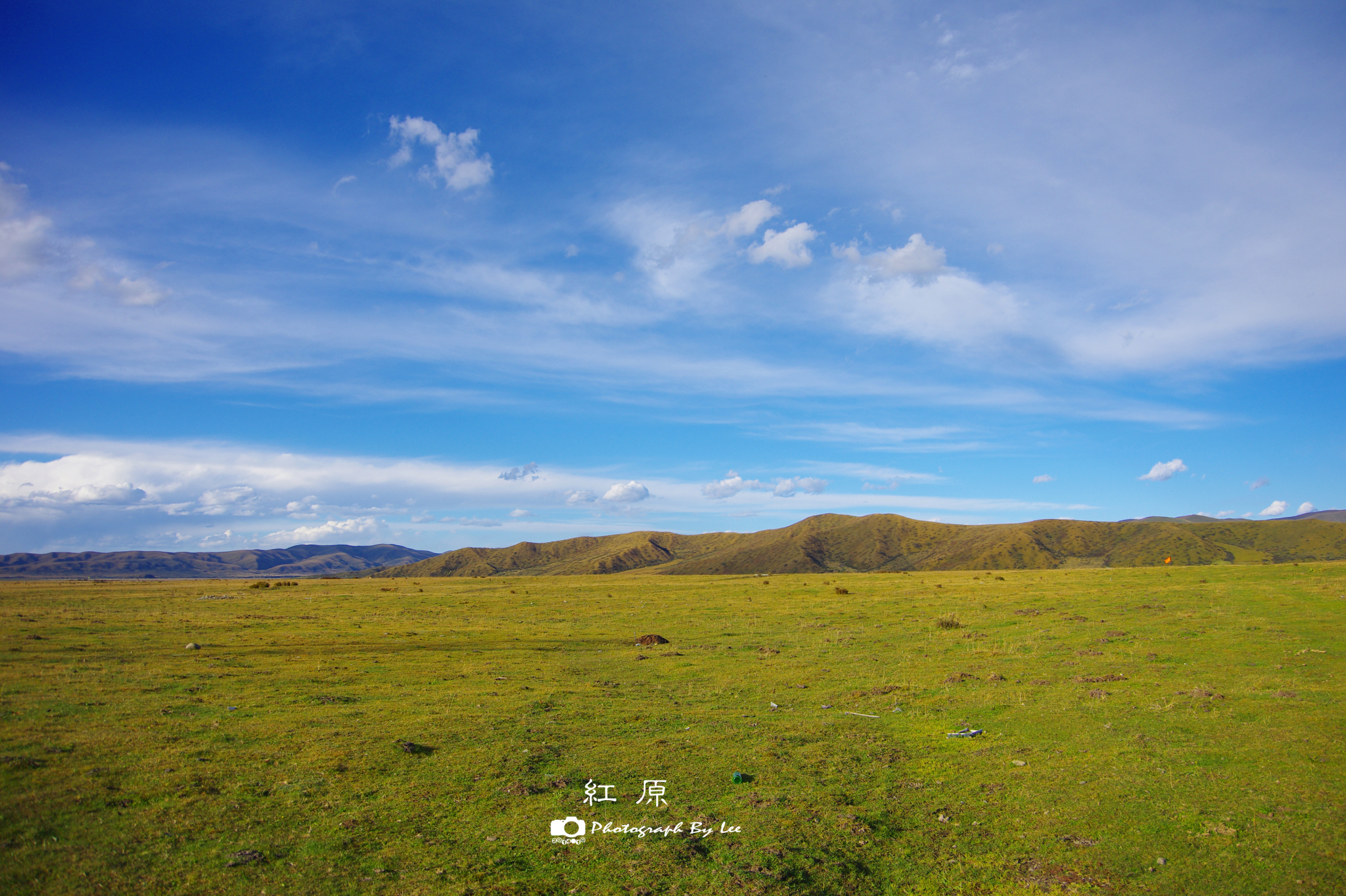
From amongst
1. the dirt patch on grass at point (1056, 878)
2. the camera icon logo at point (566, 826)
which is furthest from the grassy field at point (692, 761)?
the camera icon logo at point (566, 826)

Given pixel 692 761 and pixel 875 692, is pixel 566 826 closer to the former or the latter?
pixel 692 761

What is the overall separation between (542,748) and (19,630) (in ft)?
101

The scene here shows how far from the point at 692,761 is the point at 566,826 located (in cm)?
445

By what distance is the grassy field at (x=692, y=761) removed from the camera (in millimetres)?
10438

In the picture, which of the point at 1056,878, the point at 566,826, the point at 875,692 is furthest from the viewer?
the point at 875,692

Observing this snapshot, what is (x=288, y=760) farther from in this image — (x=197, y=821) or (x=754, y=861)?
(x=754, y=861)

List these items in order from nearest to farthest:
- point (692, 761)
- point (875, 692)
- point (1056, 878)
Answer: point (1056, 878) < point (692, 761) < point (875, 692)

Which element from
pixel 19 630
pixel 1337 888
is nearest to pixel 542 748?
pixel 1337 888

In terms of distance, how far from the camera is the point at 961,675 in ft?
82.7

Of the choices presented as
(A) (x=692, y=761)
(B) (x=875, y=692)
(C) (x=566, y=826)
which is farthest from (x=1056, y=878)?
(B) (x=875, y=692)

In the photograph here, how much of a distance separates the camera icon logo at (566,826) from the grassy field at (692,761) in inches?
10.0

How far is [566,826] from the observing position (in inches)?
488

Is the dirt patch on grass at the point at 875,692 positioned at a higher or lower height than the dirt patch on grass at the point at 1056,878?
lower

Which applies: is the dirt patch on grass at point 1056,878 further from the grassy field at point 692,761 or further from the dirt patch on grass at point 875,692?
the dirt patch on grass at point 875,692
